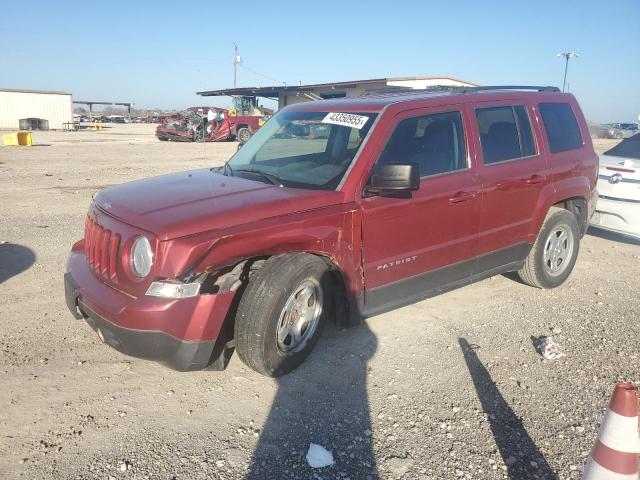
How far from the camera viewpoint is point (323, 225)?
339 cm

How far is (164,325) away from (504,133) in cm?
333

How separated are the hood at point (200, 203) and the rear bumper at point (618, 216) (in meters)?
4.82

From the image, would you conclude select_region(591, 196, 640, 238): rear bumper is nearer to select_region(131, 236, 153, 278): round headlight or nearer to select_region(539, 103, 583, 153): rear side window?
select_region(539, 103, 583, 153): rear side window

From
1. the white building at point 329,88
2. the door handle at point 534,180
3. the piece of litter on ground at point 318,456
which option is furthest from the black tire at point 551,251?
the white building at point 329,88

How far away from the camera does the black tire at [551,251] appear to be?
16.6ft

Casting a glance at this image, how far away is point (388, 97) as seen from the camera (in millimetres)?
4340

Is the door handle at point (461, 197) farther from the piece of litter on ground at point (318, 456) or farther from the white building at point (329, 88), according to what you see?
the white building at point (329, 88)

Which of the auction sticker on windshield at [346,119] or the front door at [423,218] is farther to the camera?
the auction sticker on windshield at [346,119]

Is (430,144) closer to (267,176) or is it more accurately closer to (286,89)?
(267,176)

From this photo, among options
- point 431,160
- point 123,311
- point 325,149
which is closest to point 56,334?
point 123,311

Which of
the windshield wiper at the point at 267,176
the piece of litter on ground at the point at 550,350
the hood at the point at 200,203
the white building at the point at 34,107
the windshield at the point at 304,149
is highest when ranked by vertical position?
the white building at the point at 34,107

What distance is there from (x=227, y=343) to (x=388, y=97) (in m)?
2.42

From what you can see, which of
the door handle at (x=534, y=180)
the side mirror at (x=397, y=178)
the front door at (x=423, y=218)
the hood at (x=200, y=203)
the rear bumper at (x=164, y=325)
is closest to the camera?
the rear bumper at (x=164, y=325)

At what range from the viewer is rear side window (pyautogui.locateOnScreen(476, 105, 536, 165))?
4379 millimetres
